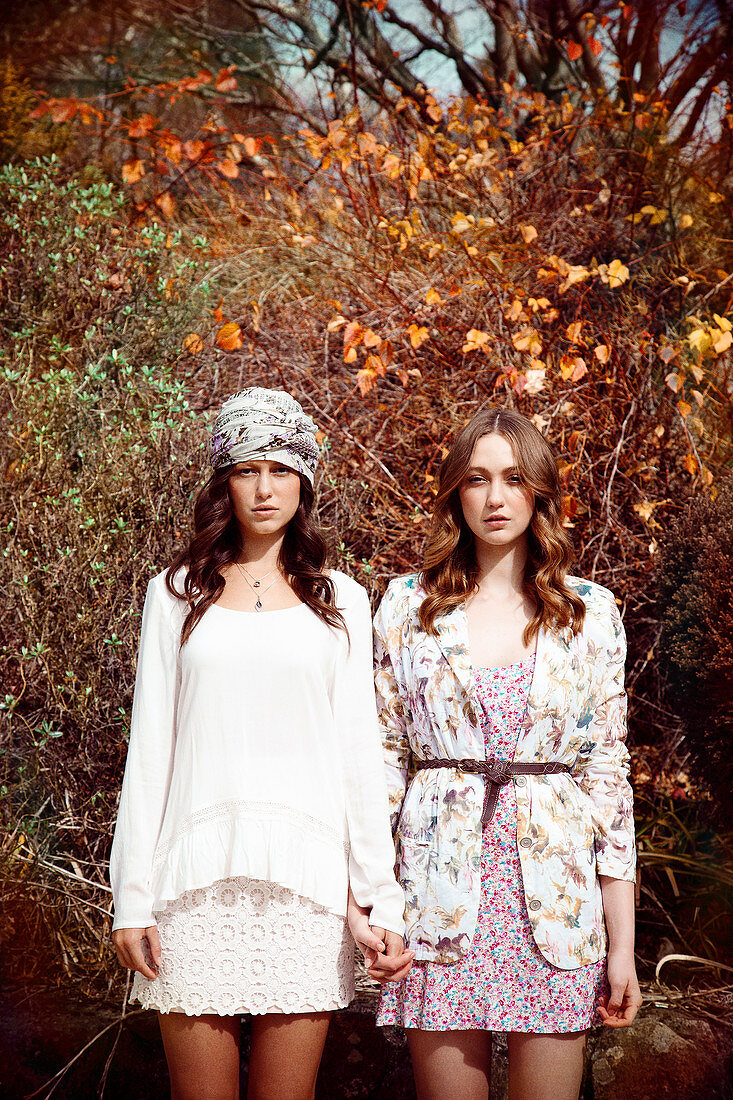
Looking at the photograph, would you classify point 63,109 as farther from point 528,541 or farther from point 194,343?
point 528,541

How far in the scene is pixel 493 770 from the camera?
189 centimetres

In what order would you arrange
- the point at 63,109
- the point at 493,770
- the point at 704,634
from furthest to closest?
the point at 63,109, the point at 704,634, the point at 493,770

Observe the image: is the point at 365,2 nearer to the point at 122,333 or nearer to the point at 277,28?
the point at 277,28

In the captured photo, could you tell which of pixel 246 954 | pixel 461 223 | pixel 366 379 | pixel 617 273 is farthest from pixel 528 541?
pixel 461 223

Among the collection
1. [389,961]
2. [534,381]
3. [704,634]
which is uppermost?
[534,381]

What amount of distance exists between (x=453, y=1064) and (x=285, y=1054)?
334 mm

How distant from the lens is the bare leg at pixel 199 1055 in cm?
174

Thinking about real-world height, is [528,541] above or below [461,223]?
below

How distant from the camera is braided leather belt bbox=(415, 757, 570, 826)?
73.9 inches

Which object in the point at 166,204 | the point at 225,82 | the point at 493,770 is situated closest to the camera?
the point at 493,770

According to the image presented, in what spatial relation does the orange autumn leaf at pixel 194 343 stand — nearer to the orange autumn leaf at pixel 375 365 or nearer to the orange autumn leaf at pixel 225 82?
the orange autumn leaf at pixel 375 365

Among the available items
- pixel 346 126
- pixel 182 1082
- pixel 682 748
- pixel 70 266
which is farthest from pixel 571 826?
pixel 346 126

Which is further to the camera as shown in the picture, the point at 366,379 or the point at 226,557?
the point at 366,379

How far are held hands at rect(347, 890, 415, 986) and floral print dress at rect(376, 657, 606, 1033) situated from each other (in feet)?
0.30
